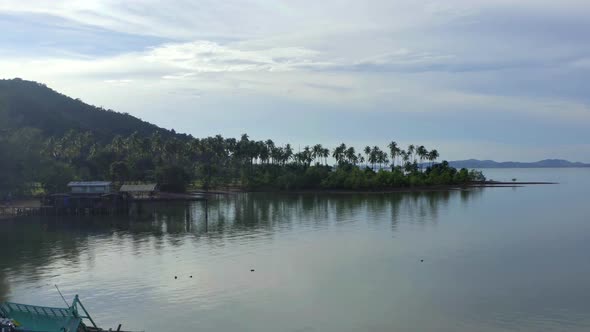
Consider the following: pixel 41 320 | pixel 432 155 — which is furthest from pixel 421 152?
pixel 41 320

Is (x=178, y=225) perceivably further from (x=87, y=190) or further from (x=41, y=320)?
(x=41, y=320)

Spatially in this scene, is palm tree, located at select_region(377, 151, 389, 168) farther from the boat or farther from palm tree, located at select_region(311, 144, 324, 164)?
the boat

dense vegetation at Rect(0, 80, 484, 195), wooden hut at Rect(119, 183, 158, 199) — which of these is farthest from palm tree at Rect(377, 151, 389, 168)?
wooden hut at Rect(119, 183, 158, 199)

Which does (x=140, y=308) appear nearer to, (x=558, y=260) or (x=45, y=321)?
(x=45, y=321)

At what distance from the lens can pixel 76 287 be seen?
37.2m

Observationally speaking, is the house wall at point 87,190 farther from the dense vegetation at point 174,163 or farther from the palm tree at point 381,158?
the palm tree at point 381,158

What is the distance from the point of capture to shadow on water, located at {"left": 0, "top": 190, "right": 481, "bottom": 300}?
5000cm

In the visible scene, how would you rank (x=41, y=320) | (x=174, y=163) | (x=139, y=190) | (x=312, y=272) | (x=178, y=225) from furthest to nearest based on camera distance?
1. (x=174, y=163)
2. (x=139, y=190)
3. (x=178, y=225)
4. (x=312, y=272)
5. (x=41, y=320)

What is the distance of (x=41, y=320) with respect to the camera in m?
24.2

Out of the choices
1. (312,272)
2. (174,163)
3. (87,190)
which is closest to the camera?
(312,272)

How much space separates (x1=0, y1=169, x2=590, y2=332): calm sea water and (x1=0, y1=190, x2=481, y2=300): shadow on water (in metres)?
0.33

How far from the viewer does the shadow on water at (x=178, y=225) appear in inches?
1969

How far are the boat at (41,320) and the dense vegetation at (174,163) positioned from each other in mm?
63031

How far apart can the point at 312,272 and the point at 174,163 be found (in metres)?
106
